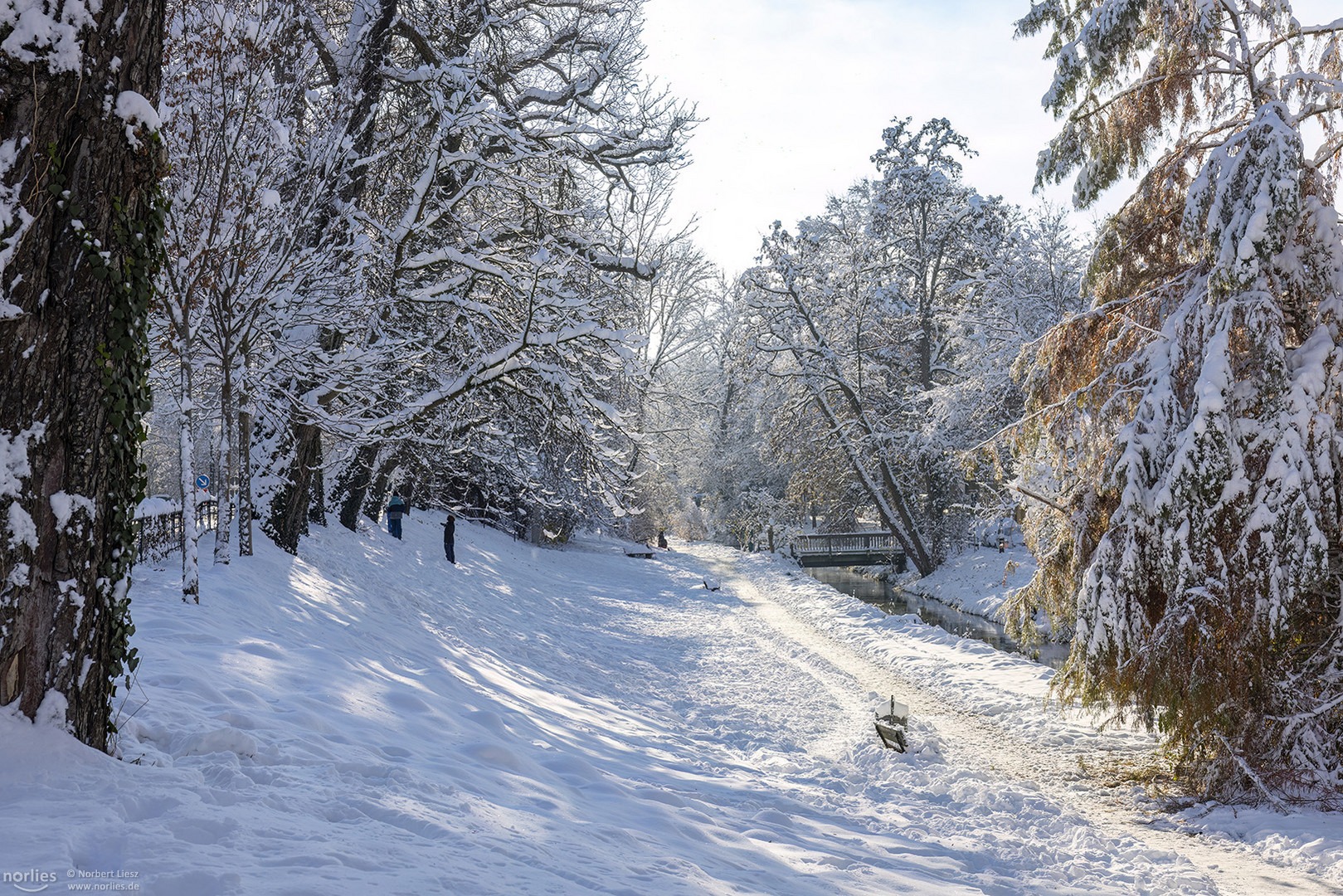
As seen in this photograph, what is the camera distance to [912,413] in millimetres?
24828

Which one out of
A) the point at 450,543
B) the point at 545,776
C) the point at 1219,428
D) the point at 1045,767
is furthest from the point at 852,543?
the point at 545,776

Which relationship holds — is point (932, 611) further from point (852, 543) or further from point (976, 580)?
point (852, 543)

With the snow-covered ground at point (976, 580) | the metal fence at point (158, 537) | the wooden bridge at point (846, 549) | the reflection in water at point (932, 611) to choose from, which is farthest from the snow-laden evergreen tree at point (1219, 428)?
the wooden bridge at point (846, 549)

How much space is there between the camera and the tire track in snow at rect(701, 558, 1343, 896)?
6.09m

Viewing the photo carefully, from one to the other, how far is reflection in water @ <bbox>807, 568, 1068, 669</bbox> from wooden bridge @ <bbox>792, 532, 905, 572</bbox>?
0.58m

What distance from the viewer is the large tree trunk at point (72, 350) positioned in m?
3.48

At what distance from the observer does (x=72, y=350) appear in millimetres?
3668

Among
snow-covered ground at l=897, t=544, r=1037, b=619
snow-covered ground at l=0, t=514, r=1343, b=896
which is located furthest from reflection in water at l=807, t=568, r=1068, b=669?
snow-covered ground at l=0, t=514, r=1343, b=896

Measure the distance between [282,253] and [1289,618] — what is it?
35.2 ft

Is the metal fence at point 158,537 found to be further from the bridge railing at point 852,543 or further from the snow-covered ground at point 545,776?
the bridge railing at point 852,543

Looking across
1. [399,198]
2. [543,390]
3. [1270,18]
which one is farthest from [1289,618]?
[399,198]

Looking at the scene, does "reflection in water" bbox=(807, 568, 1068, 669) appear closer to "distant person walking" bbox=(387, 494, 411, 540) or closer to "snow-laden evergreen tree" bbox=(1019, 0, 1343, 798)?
"snow-laden evergreen tree" bbox=(1019, 0, 1343, 798)

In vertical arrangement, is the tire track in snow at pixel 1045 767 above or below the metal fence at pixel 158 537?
below

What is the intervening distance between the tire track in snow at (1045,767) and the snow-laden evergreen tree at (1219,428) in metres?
0.98
